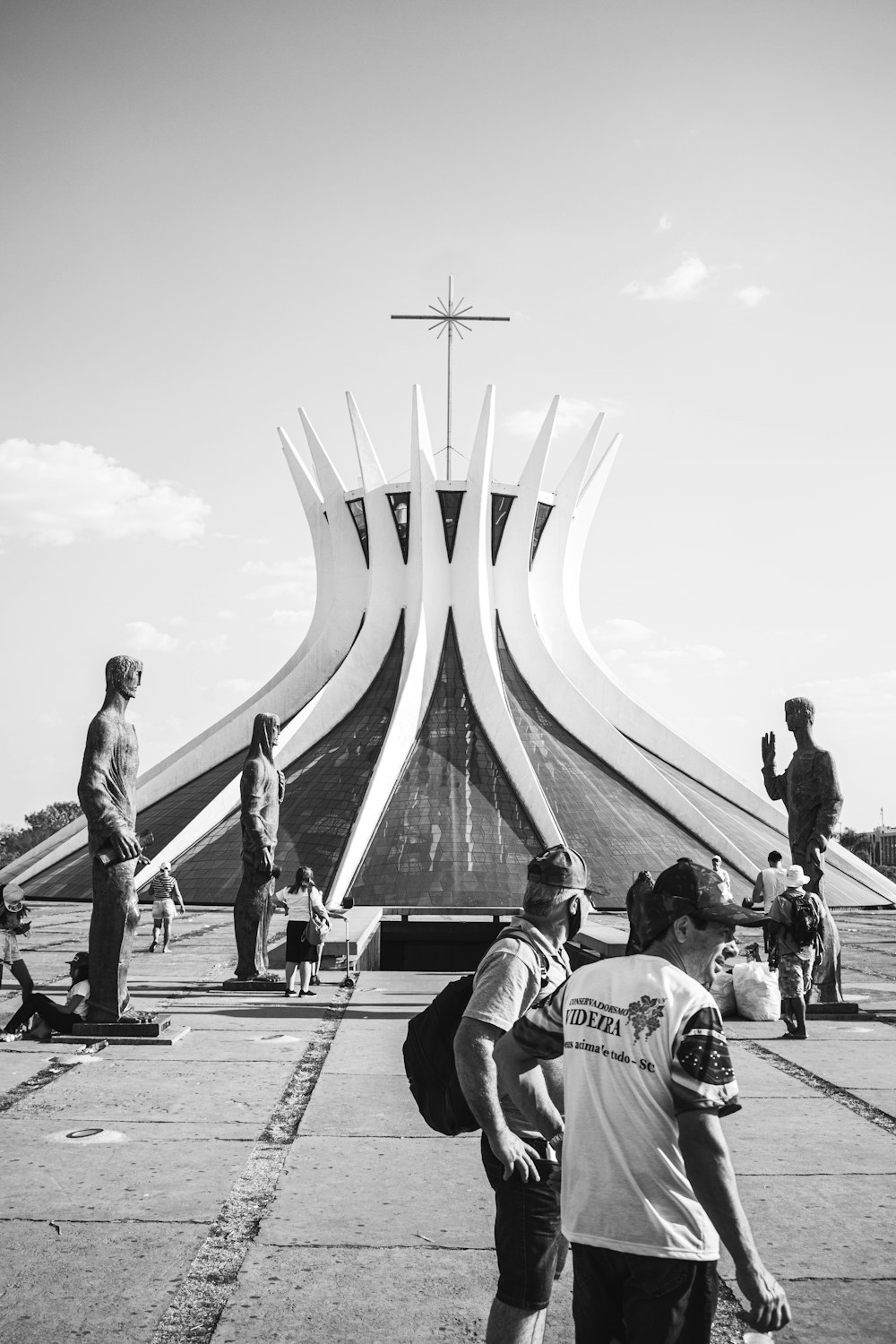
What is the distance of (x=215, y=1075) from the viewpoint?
6.43 m

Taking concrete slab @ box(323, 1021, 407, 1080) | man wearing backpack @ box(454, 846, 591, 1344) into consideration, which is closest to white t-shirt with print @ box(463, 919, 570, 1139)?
man wearing backpack @ box(454, 846, 591, 1344)

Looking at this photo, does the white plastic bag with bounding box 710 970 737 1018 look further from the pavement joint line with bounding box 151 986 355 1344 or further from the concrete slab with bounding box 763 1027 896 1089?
the pavement joint line with bounding box 151 986 355 1344

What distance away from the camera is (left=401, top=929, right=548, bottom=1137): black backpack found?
298cm

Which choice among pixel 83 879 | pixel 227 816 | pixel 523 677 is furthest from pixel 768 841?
pixel 83 879

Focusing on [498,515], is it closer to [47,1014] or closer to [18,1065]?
[47,1014]

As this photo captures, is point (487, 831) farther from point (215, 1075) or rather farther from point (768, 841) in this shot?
point (215, 1075)

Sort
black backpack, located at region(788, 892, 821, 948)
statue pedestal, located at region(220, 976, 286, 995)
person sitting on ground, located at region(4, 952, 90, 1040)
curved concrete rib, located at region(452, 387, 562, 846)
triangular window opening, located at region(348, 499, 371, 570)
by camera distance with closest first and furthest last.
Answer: person sitting on ground, located at region(4, 952, 90, 1040) < black backpack, located at region(788, 892, 821, 948) < statue pedestal, located at region(220, 976, 286, 995) < curved concrete rib, located at region(452, 387, 562, 846) < triangular window opening, located at region(348, 499, 371, 570)

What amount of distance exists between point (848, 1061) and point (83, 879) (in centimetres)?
1853

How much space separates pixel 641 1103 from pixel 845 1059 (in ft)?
18.0

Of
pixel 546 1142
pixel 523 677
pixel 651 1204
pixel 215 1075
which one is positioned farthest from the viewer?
pixel 523 677

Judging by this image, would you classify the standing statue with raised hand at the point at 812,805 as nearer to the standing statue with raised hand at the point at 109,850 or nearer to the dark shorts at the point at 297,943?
the dark shorts at the point at 297,943

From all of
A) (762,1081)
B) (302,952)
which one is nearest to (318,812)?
(302,952)

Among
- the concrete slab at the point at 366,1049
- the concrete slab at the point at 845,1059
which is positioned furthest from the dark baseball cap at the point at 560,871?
the concrete slab at the point at 845,1059

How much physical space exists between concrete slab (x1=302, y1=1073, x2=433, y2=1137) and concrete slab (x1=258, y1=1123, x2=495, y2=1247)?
0.16 metres
